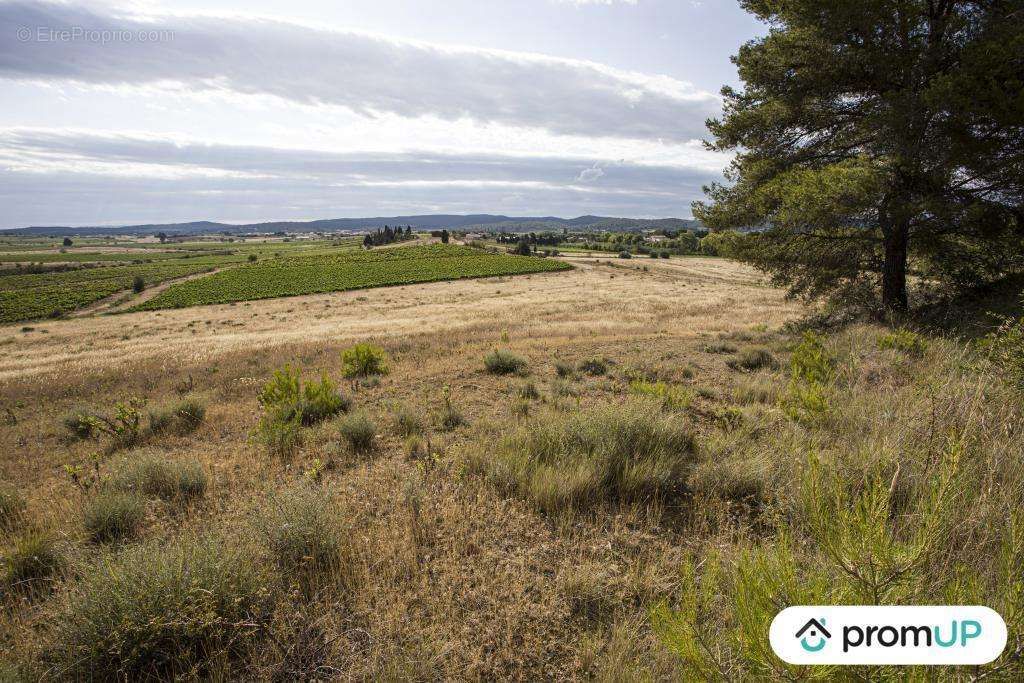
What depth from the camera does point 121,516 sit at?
380 cm

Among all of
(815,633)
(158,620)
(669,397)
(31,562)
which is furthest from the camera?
(669,397)

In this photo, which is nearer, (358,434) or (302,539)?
(302,539)

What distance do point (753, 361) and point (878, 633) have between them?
29.3 feet

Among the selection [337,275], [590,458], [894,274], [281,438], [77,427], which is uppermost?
[337,275]

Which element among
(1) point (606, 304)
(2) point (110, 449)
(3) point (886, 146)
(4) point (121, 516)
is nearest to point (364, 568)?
(4) point (121, 516)

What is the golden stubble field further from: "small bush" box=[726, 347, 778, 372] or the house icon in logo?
the house icon in logo

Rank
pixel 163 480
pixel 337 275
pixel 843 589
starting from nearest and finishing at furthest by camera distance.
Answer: pixel 843 589 → pixel 163 480 → pixel 337 275

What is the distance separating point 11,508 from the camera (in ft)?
14.2

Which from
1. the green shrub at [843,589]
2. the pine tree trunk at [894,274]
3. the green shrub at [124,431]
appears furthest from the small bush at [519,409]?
the pine tree trunk at [894,274]

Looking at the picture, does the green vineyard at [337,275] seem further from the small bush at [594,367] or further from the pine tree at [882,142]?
the small bush at [594,367]

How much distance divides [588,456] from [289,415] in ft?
16.2

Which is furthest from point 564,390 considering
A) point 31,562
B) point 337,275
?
point 337,275

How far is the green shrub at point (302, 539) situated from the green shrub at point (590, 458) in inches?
58.7

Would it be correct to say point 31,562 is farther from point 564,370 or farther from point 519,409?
point 564,370
